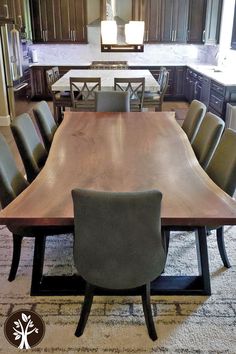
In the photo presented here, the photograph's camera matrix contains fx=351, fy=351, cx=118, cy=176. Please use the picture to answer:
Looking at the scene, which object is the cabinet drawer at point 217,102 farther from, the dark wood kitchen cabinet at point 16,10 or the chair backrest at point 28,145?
the dark wood kitchen cabinet at point 16,10

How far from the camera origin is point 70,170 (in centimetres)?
207

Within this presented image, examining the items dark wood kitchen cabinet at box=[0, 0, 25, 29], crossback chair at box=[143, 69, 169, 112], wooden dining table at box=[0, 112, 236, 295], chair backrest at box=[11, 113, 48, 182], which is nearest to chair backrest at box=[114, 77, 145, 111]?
crossback chair at box=[143, 69, 169, 112]

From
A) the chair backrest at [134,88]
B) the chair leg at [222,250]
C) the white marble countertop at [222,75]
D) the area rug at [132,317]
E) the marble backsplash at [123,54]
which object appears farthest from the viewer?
the marble backsplash at [123,54]

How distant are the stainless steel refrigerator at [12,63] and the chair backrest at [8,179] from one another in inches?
157

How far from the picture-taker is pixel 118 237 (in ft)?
4.91

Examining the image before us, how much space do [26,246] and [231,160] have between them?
5.21ft

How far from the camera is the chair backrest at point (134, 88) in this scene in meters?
4.57

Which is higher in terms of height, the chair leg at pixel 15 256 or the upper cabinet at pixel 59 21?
the upper cabinet at pixel 59 21

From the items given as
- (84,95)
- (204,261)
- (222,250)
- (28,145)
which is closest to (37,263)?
(28,145)

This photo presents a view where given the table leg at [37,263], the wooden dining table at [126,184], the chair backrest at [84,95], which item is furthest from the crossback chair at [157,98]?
the table leg at [37,263]

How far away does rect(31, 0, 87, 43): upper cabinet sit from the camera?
24.6 feet

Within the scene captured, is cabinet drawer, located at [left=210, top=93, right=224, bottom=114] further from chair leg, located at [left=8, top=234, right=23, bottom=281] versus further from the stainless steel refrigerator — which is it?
chair leg, located at [left=8, top=234, right=23, bottom=281]

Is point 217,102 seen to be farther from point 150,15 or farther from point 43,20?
point 43,20

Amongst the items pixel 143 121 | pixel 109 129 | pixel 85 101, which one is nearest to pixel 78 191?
pixel 109 129
